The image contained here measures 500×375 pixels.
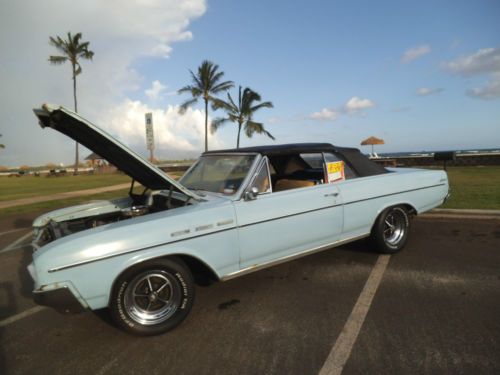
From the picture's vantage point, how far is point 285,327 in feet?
8.89

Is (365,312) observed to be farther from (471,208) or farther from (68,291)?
(471,208)

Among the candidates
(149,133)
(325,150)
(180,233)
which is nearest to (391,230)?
(325,150)

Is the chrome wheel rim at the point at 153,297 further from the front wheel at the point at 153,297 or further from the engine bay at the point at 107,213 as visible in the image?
the engine bay at the point at 107,213

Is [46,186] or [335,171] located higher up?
[335,171]

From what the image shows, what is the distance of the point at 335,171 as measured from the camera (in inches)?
153

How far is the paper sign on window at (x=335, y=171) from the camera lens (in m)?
3.84

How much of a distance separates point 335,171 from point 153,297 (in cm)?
253

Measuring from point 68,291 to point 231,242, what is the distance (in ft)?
4.49

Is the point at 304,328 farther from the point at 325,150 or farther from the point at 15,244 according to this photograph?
the point at 15,244

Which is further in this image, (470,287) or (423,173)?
(423,173)

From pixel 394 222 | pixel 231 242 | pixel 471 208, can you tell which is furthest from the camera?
pixel 471 208

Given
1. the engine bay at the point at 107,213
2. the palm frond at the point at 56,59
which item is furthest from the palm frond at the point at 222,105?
the engine bay at the point at 107,213

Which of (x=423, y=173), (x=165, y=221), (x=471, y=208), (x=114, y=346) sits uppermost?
(x=423, y=173)

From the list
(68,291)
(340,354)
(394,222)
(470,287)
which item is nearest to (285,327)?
(340,354)
